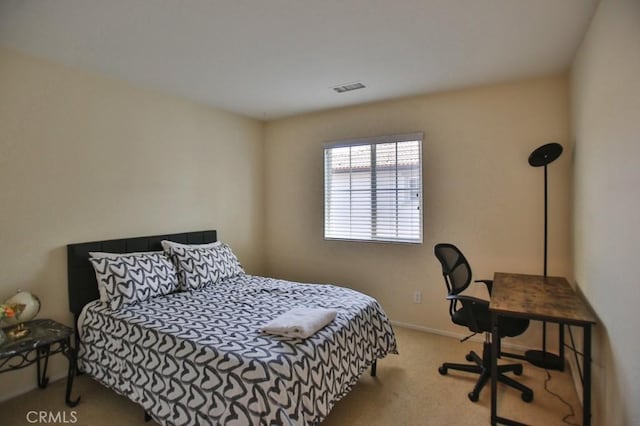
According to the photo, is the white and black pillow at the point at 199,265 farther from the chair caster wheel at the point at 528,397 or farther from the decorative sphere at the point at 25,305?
the chair caster wheel at the point at 528,397

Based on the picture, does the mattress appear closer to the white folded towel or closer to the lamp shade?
the white folded towel

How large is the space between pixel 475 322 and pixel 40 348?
A: 2920mm

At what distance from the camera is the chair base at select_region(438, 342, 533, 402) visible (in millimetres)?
2309

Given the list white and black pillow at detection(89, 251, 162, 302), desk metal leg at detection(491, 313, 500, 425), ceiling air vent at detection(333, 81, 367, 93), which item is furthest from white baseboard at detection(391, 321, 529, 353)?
white and black pillow at detection(89, 251, 162, 302)

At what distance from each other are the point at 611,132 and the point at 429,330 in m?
2.44

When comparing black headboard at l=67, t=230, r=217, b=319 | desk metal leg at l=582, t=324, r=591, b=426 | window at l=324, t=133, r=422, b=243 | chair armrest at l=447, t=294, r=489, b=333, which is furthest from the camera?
window at l=324, t=133, r=422, b=243

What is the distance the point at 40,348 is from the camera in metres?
2.14

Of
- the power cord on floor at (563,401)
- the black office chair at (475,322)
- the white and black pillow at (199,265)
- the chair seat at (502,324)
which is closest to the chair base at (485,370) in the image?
the black office chair at (475,322)

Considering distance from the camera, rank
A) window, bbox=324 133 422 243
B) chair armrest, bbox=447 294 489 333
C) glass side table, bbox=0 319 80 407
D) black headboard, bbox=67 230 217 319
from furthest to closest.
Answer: window, bbox=324 133 422 243, black headboard, bbox=67 230 217 319, chair armrest, bbox=447 294 489 333, glass side table, bbox=0 319 80 407

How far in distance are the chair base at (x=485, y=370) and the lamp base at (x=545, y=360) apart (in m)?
0.29

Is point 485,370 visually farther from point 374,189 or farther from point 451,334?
point 374,189

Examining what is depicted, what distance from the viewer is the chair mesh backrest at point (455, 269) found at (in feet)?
8.66

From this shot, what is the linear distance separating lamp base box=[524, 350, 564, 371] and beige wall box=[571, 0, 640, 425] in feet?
2.69

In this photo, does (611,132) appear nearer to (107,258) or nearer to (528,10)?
(528,10)
